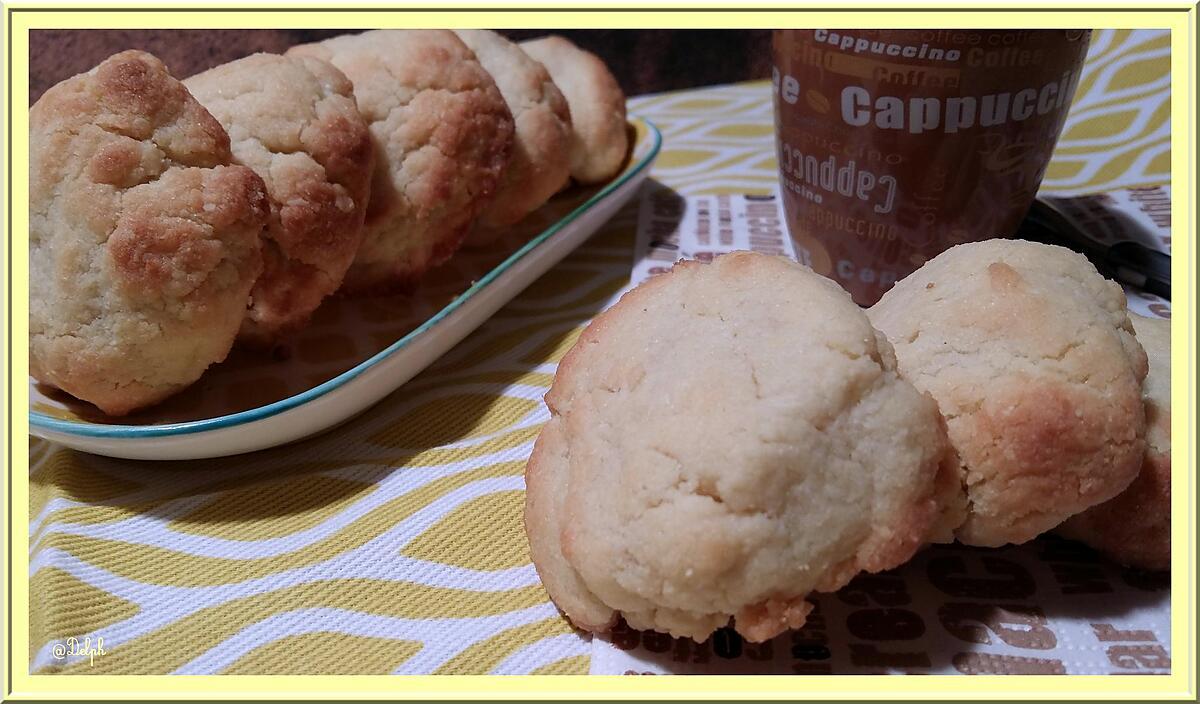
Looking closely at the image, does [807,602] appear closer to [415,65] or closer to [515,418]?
[515,418]

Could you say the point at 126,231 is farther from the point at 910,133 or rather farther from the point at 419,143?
the point at 910,133

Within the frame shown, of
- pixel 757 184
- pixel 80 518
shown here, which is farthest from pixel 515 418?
pixel 757 184

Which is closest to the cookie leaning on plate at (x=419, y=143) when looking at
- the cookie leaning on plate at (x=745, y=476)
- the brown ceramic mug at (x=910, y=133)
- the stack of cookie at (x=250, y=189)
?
the stack of cookie at (x=250, y=189)

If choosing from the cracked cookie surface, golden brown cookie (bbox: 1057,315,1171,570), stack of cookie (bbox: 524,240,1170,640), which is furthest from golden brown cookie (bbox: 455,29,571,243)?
golden brown cookie (bbox: 1057,315,1171,570)

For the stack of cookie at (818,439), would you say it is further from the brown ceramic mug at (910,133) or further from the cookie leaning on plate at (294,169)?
the cookie leaning on plate at (294,169)

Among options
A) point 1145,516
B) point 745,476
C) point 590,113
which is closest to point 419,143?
point 590,113

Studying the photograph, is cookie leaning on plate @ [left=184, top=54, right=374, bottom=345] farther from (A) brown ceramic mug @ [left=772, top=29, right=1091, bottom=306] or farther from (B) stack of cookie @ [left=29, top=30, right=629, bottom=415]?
(A) brown ceramic mug @ [left=772, top=29, right=1091, bottom=306]
